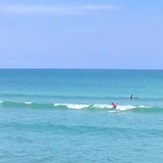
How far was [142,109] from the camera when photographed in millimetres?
46719

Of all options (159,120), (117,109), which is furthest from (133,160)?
(117,109)

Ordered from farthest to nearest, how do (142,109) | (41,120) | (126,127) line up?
(142,109) < (41,120) < (126,127)

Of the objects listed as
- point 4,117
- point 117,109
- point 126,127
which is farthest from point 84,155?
point 117,109

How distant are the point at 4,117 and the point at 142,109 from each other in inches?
501

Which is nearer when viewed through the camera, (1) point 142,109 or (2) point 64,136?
(2) point 64,136

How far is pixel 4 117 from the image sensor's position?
133 feet

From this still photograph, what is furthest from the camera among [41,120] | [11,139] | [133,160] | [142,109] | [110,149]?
[142,109]

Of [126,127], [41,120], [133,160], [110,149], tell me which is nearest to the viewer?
[133,160]

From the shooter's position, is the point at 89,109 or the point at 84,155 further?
the point at 89,109

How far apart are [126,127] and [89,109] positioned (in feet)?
42.6

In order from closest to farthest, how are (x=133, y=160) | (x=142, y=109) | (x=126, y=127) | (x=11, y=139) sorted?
(x=133, y=160) → (x=11, y=139) → (x=126, y=127) → (x=142, y=109)

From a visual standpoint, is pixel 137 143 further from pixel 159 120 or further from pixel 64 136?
pixel 159 120

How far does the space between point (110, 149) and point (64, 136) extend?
15.2 ft

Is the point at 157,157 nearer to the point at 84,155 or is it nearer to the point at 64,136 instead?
the point at 84,155
